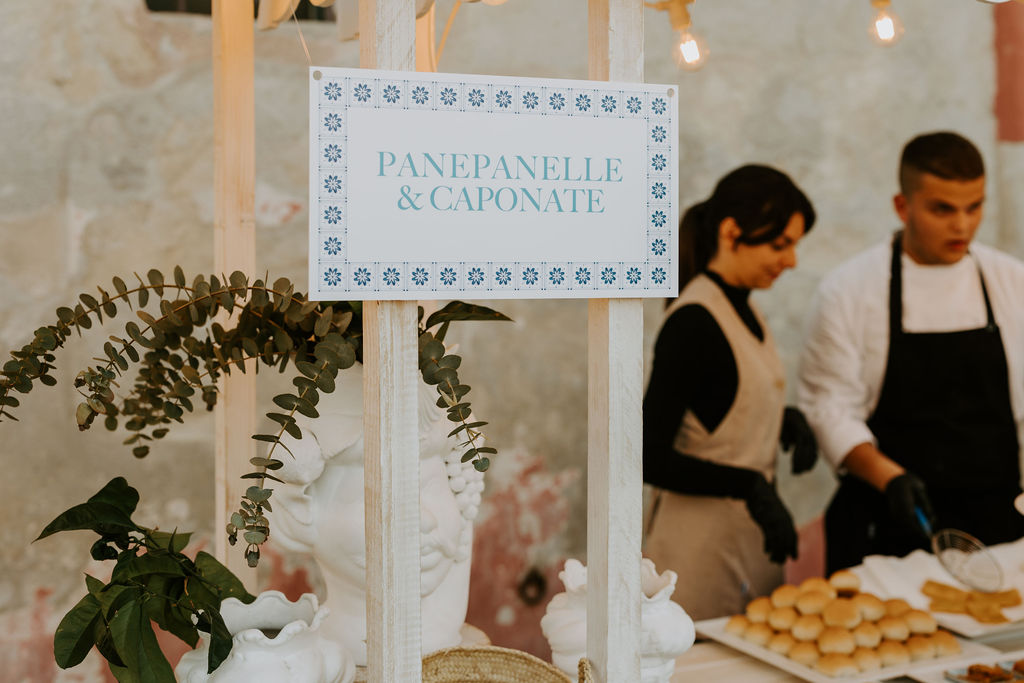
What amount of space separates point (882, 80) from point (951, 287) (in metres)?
1.10

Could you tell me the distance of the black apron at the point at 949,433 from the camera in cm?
294

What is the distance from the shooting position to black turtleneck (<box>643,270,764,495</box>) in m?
2.64

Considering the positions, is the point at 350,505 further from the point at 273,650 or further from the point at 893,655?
the point at 893,655

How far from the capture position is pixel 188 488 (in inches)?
109

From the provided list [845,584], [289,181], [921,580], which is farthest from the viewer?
[289,181]

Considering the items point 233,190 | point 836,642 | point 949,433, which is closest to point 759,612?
point 836,642

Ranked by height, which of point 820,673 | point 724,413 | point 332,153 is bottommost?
point 820,673

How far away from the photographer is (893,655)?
1711mm

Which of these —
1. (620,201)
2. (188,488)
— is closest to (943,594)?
(620,201)

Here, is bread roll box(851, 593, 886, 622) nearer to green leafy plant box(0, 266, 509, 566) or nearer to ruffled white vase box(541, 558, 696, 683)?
ruffled white vase box(541, 558, 696, 683)

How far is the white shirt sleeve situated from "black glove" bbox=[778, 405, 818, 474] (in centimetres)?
5

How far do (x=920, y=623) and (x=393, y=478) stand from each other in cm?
125

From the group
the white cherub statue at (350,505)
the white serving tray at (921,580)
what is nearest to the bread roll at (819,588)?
the white serving tray at (921,580)

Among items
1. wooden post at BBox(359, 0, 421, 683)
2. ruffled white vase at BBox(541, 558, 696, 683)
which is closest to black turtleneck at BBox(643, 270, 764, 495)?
ruffled white vase at BBox(541, 558, 696, 683)
